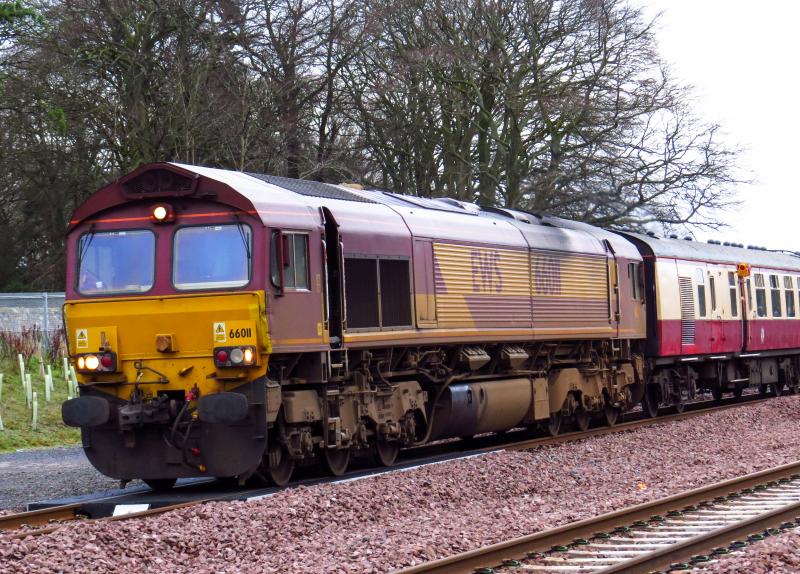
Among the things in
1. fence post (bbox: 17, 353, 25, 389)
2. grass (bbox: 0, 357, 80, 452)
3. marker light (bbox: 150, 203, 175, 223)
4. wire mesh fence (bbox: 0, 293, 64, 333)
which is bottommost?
grass (bbox: 0, 357, 80, 452)

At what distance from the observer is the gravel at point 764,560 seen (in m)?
7.92

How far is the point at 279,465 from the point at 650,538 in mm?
Answer: 4725

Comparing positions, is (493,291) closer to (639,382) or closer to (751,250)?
(639,382)

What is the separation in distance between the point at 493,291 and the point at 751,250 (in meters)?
13.3

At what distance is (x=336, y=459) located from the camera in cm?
1395

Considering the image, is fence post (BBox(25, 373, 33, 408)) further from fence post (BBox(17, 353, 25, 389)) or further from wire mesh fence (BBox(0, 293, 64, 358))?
wire mesh fence (BBox(0, 293, 64, 358))

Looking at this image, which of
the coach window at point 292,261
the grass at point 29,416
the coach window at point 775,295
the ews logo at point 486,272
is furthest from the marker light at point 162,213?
the coach window at point 775,295

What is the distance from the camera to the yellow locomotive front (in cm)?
1217

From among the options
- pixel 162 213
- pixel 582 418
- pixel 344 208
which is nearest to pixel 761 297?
pixel 582 418

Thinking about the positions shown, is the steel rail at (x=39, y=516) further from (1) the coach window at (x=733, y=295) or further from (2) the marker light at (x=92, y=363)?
(1) the coach window at (x=733, y=295)

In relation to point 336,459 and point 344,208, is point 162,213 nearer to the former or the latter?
point 344,208

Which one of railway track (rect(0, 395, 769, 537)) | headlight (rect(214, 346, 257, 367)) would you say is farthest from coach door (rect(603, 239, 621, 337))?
headlight (rect(214, 346, 257, 367))

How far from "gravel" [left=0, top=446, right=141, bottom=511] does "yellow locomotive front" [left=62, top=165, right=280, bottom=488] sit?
4.01 feet

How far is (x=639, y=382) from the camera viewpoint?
21.9m
